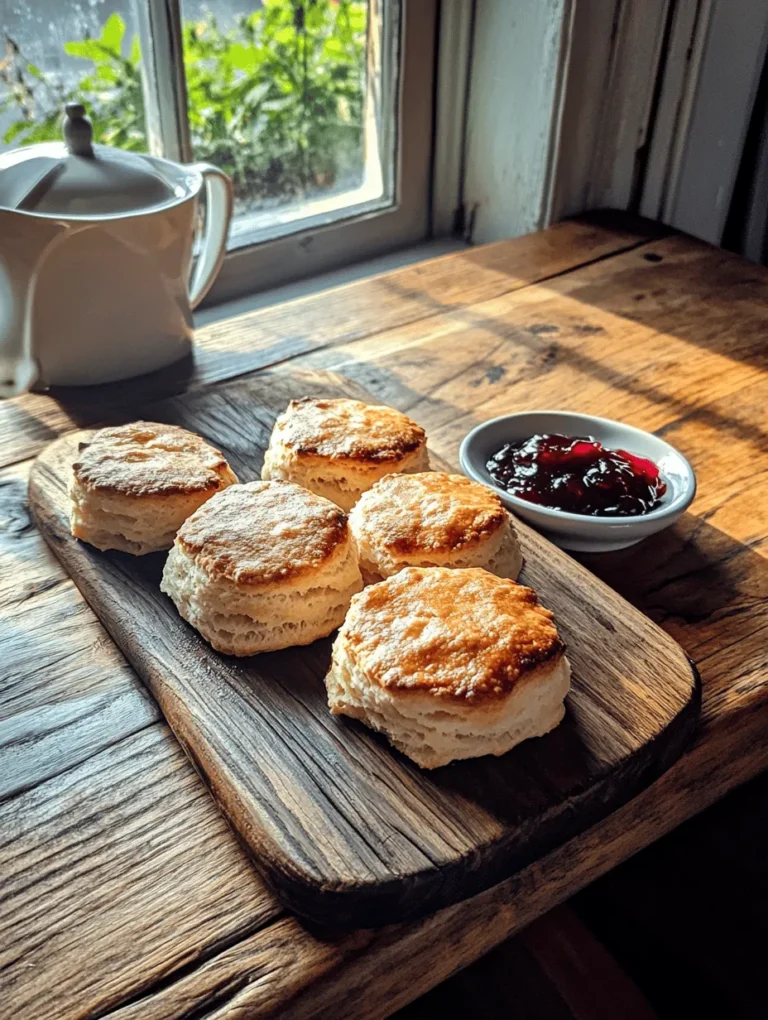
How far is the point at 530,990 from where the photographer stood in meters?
1.29

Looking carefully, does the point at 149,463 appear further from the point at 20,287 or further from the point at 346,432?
the point at 20,287

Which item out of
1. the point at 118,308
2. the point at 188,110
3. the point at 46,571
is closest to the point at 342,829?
the point at 46,571

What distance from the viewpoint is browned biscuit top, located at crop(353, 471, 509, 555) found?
3.45 ft

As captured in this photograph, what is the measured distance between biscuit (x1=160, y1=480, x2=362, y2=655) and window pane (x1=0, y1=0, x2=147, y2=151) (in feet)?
3.96

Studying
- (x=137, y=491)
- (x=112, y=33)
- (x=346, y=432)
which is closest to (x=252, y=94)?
(x=112, y=33)

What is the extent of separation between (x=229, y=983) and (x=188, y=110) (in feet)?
5.79

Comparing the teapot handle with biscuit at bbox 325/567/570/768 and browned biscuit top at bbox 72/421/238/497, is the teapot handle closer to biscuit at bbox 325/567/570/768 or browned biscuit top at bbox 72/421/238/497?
browned biscuit top at bbox 72/421/238/497

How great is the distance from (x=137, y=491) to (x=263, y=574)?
22 cm

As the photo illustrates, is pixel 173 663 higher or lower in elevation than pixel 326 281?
higher

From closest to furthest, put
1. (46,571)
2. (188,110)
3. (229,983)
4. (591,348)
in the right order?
(229,983), (46,571), (591,348), (188,110)

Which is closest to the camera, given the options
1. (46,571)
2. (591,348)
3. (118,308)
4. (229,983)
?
(229,983)

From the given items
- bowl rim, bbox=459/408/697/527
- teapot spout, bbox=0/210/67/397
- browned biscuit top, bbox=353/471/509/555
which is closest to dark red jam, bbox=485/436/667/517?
bowl rim, bbox=459/408/697/527

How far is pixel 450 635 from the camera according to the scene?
2.98 ft

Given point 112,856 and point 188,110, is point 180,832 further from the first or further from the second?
point 188,110
